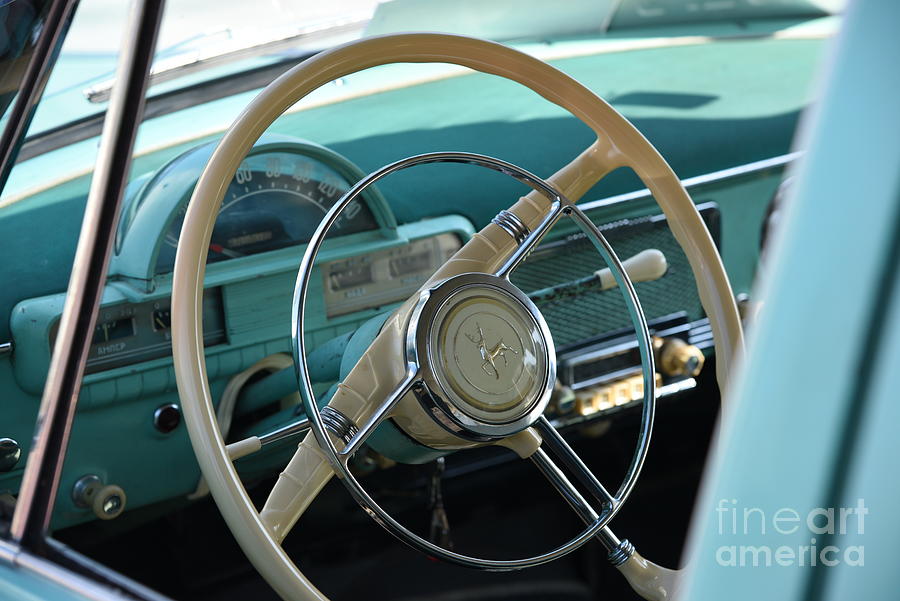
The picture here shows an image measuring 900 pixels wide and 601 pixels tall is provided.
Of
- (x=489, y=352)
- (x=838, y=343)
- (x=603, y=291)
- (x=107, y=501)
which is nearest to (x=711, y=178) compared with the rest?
(x=603, y=291)

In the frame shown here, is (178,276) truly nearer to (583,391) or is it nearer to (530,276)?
(530,276)

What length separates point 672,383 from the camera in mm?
1914

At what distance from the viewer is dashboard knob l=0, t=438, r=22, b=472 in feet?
4.33

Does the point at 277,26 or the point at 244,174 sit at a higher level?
the point at 277,26

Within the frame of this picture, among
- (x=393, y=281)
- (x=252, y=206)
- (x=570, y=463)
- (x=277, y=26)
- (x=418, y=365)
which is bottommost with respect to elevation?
(x=570, y=463)

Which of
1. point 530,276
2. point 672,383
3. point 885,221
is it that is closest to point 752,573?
point 885,221

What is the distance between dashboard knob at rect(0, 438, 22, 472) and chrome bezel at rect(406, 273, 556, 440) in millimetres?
622

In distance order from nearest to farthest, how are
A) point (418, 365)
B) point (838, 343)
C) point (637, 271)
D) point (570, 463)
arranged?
point (838, 343), point (418, 365), point (570, 463), point (637, 271)

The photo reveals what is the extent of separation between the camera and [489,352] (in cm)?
107

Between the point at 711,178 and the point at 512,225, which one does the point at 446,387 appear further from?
the point at 711,178

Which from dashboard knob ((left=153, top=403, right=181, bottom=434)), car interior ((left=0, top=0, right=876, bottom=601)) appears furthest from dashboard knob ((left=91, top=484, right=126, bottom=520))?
dashboard knob ((left=153, top=403, right=181, bottom=434))

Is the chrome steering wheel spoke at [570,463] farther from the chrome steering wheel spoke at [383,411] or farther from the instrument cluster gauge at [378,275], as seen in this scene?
the instrument cluster gauge at [378,275]

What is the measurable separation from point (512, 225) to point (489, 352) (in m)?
0.21

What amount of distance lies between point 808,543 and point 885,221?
0.15 meters
